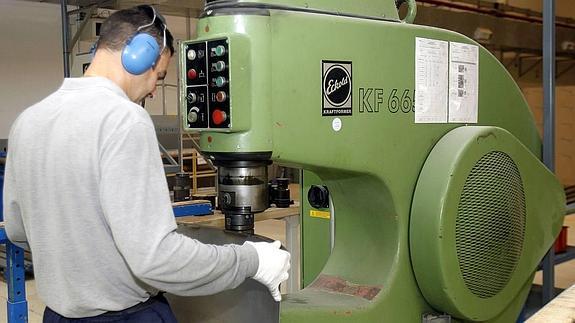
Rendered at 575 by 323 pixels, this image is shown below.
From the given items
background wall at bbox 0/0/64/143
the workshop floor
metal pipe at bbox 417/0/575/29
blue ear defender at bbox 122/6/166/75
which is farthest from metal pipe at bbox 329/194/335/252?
background wall at bbox 0/0/64/143

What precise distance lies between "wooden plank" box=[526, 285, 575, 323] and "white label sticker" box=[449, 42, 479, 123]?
0.57 meters

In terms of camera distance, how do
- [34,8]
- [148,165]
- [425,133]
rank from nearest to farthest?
[148,165]
[425,133]
[34,8]

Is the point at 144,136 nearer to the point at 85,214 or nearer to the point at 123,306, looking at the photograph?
the point at 85,214

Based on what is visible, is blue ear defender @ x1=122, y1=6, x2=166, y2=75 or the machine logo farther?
the machine logo

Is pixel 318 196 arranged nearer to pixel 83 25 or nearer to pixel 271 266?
pixel 271 266

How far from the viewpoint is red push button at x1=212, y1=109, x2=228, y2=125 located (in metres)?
1.32

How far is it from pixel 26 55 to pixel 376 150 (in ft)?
19.6

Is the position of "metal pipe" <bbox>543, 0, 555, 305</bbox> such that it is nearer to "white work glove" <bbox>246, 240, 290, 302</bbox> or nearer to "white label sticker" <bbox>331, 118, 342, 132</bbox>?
"white label sticker" <bbox>331, 118, 342, 132</bbox>

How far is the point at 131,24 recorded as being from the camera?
122 centimetres

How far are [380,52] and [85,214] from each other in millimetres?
779

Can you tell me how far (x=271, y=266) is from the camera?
128cm

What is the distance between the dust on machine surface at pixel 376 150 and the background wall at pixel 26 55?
478cm

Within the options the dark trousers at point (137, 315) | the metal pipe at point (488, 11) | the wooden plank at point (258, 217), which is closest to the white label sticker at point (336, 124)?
the dark trousers at point (137, 315)

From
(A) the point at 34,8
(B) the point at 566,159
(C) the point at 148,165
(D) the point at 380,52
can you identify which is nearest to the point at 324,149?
(D) the point at 380,52
